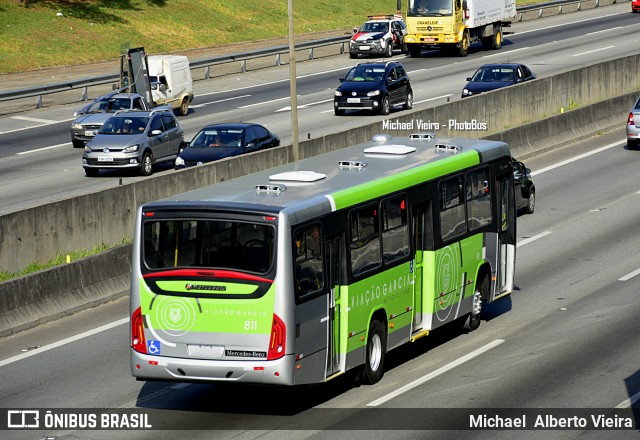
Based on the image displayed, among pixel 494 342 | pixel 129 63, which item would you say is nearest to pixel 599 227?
pixel 494 342

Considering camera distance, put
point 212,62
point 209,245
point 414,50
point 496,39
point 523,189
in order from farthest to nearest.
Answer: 1. point 496,39
2. point 414,50
3. point 212,62
4. point 523,189
5. point 209,245

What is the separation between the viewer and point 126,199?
2456 centimetres

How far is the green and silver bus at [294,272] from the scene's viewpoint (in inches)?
598

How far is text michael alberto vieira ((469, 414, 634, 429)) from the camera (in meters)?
15.1

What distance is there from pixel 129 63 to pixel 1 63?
12647 mm

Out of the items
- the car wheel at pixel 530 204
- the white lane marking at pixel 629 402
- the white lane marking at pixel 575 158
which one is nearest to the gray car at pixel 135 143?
the white lane marking at pixel 575 158

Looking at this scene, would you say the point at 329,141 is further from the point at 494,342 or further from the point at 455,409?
the point at 455,409

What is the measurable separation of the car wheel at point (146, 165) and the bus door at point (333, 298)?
2072cm

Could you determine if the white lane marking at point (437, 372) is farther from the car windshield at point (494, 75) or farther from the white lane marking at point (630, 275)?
the car windshield at point (494, 75)

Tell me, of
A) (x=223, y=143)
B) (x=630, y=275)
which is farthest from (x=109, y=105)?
(x=630, y=275)

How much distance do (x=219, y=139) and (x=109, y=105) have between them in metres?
10.2

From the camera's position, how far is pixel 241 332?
15195 millimetres

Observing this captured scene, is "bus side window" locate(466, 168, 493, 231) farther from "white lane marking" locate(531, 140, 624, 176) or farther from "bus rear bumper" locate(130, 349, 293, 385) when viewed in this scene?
"white lane marking" locate(531, 140, 624, 176)

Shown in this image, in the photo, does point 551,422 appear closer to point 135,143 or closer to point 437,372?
point 437,372
